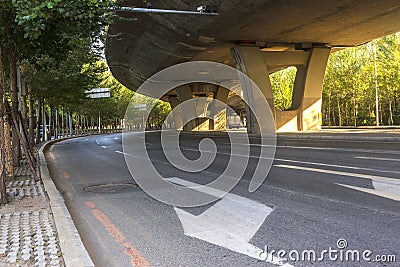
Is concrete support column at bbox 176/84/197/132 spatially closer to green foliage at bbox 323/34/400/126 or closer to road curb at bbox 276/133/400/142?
green foliage at bbox 323/34/400/126

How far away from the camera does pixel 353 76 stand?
49438mm

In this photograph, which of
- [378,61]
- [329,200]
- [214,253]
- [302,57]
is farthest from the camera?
[378,61]

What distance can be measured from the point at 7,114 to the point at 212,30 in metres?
17.8

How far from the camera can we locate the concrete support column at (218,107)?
193ft

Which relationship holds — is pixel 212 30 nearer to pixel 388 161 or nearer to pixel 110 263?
pixel 388 161

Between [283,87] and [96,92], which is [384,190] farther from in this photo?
[283,87]

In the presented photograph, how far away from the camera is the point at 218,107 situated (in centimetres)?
6062

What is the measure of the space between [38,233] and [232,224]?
105 inches

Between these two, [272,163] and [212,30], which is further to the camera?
[212,30]

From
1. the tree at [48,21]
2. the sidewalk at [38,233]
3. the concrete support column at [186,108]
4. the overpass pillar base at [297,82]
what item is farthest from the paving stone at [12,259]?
the concrete support column at [186,108]

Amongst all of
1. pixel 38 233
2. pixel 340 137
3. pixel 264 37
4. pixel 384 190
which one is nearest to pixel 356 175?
pixel 384 190

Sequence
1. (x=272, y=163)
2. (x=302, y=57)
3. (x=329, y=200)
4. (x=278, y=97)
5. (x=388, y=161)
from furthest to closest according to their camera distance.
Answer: (x=278, y=97)
(x=302, y=57)
(x=272, y=163)
(x=388, y=161)
(x=329, y=200)

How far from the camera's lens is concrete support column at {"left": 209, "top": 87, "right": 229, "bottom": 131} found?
193 ft

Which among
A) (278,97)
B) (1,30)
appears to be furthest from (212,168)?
(278,97)
